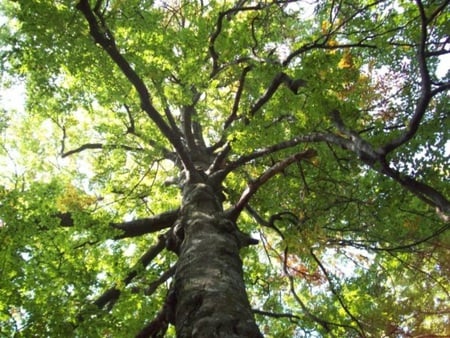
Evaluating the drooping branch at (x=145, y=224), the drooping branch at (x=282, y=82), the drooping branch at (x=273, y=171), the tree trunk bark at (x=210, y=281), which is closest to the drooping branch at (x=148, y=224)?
the drooping branch at (x=145, y=224)

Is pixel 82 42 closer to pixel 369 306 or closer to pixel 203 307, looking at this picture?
pixel 203 307

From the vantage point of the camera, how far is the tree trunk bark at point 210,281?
271 centimetres

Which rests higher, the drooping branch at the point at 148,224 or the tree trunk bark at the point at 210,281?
the drooping branch at the point at 148,224

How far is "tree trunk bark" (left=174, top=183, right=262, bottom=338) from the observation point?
2.71m

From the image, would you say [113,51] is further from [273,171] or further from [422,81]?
[422,81]

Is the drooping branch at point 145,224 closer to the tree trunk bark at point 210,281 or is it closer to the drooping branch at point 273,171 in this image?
the tree trunk bark at point 210,281

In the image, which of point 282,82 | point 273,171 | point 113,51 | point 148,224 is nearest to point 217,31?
point 282,82

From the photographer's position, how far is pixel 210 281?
10.6 ft

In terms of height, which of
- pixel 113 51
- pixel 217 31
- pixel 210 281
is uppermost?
pixel 217 31

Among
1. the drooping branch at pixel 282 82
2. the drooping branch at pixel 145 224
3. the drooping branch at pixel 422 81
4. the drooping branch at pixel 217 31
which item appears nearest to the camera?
the drooping branch at pixel 422 81

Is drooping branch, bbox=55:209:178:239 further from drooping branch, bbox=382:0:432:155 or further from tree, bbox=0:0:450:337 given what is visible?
drooping branch, bbox=382:0:432:155

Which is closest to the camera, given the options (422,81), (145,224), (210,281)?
(422,81)

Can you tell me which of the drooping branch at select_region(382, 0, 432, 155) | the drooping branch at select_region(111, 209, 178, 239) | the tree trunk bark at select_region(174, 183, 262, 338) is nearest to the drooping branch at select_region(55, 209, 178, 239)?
the drooping branch at select_region(111, 209, 178, 239)

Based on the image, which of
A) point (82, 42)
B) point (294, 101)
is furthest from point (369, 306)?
point (82, 42)
